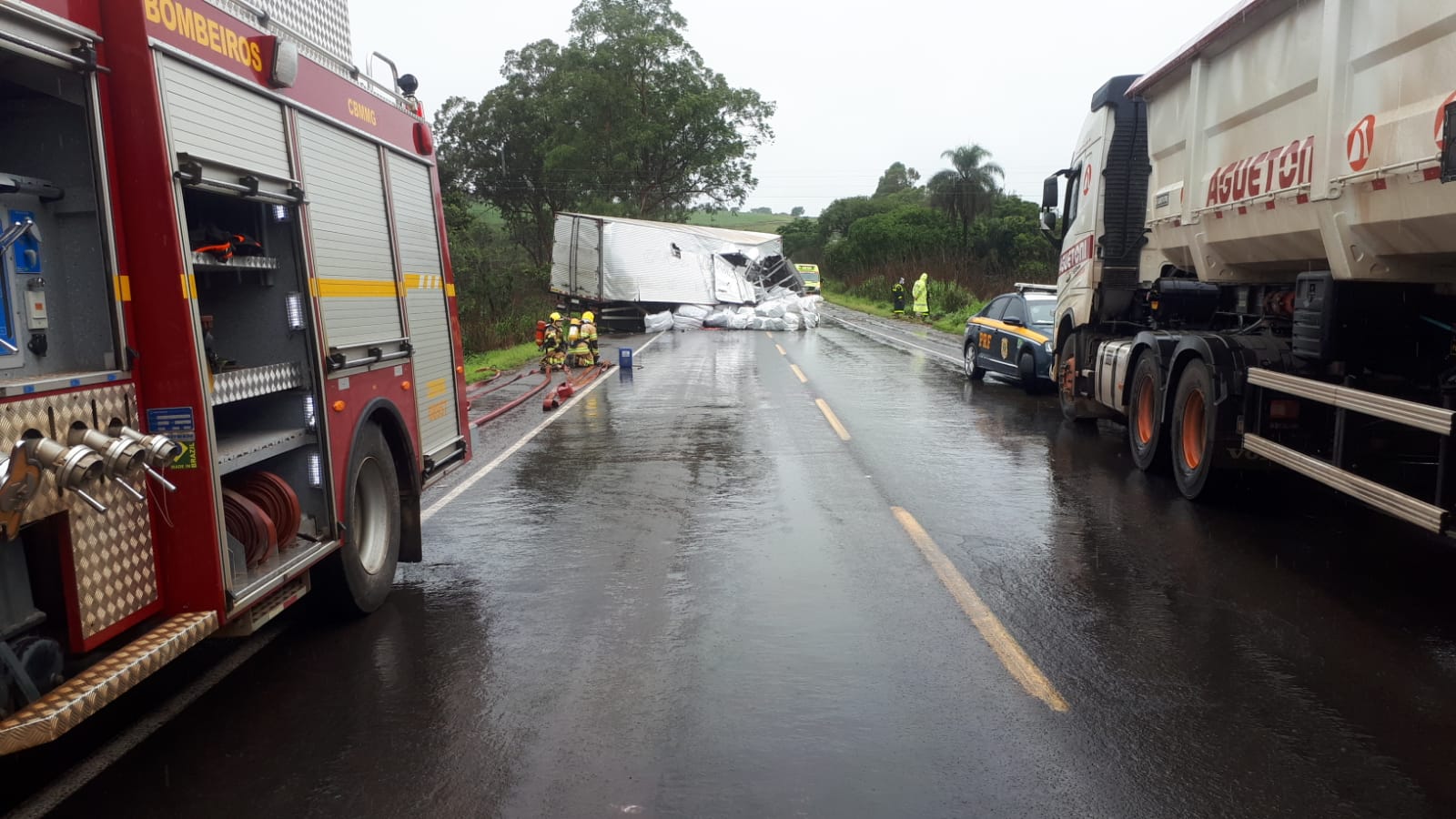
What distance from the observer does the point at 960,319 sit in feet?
121

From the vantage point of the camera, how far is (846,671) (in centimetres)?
509

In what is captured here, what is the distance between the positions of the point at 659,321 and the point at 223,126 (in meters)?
34.0

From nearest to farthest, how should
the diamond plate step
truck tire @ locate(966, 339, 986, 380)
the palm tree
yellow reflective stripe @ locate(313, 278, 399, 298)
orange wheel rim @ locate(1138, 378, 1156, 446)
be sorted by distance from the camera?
the diamond plate step, yellow reflective stripe @ locate(313, 278, 399, 298), orange wheel rim @ locate(1138, 378, 1156, 446), truck tire @ locate(966, 339, 986, 380), the palm tree

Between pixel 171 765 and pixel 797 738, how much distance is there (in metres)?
2.39

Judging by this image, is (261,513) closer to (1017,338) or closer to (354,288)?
(354,288)

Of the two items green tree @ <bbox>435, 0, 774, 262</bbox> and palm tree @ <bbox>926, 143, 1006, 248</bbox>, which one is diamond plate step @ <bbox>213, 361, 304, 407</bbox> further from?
palm tree @ <bbox>926, 143, 1006, 248</bbox>

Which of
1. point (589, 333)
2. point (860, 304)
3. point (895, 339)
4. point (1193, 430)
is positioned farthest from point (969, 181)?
point (1193, 430)

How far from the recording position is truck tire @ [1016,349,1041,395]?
1656 cm

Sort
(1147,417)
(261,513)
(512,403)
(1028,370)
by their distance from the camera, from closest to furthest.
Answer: (261,513), (1147,417), (512,403), (1028,370)

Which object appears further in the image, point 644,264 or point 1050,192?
point 644,264

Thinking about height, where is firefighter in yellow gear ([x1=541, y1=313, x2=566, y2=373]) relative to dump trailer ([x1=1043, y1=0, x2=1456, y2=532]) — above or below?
below

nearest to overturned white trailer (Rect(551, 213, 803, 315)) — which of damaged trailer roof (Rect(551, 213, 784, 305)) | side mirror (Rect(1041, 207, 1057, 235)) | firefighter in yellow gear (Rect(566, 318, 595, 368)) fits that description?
damaged trailer roof (Rect(551, 213, 784, 305))

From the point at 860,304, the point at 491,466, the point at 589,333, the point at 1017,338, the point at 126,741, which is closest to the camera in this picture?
the point at 126,741

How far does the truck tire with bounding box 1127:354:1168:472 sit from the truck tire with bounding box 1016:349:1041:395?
5.66 m
